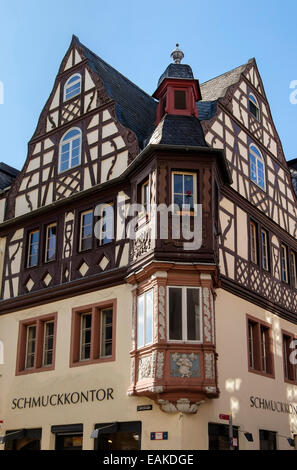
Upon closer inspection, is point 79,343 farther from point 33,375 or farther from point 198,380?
point 198,380

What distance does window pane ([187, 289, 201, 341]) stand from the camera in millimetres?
16469

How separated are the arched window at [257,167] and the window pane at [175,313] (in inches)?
272

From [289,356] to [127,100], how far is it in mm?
10469

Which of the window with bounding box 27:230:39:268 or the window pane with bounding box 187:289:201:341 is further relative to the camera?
the window with bounding box 27:230:39:268

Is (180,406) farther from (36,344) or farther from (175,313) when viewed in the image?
(36,344)

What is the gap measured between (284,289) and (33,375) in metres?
9.05

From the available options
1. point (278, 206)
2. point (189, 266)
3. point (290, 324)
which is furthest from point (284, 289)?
point (189, 266)

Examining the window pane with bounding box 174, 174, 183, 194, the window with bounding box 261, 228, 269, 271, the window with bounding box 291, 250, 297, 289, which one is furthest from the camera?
the window with bounding box 291, 250, 297, 289

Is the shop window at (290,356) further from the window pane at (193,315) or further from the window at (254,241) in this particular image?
the window pane at (193,315)

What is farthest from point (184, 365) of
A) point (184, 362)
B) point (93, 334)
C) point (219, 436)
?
point (93, 334)

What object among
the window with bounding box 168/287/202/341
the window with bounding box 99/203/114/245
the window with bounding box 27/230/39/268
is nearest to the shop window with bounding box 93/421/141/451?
the window with bounding box 168/287/202/341

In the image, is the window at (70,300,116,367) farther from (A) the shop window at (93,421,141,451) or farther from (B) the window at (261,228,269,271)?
(B) the window at (261,228,269,271)

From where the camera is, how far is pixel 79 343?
19484 millimetres

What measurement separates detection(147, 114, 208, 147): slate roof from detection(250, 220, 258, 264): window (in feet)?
13.5
